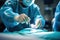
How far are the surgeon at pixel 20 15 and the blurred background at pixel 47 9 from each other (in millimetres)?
25

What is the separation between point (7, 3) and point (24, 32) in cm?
23

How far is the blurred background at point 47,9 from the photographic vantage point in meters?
3.55

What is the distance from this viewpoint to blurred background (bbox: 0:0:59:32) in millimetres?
3549

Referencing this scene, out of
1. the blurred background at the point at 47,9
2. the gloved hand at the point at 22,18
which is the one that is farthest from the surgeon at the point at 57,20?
the gloved hand at the point at 22,18

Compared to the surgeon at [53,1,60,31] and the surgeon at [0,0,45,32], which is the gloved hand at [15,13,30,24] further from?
the surgeon at [53,1,60,31]

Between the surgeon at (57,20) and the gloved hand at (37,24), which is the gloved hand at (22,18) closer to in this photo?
the gloved hand at (37,24)

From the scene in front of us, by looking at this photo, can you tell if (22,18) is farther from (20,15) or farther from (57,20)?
(57,20)

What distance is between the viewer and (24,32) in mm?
3549

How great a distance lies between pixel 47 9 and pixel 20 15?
191mm

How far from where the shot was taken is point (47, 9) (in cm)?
356

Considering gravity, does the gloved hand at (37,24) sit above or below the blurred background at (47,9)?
below

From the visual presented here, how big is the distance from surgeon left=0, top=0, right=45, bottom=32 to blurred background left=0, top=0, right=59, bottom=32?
0.08 feet

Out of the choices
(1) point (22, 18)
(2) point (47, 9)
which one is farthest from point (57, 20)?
(1) point (22, 18)

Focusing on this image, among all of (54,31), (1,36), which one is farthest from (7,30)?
(54,31)
